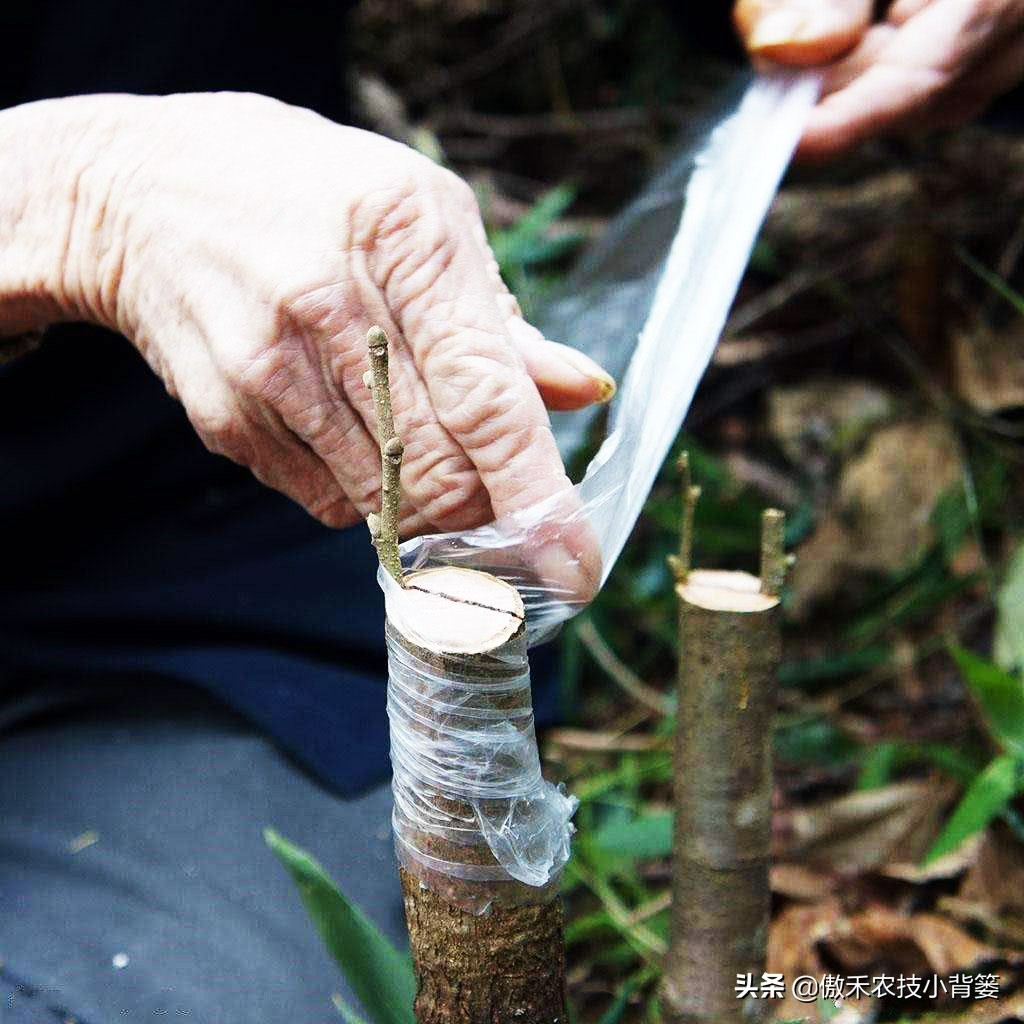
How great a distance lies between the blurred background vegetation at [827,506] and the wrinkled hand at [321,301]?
51 centimetres

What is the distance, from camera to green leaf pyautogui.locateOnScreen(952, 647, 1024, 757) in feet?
3.54

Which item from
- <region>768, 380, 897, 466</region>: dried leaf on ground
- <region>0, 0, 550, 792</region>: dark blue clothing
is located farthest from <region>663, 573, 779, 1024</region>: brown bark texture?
<region>768, 380, 897, 466</region>: dried leaf on ground

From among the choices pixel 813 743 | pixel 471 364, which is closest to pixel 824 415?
pixel 813 743

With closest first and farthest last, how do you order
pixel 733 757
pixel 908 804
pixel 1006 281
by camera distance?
pixel 733 757 → pixel 908 804 → pixel 1006 281

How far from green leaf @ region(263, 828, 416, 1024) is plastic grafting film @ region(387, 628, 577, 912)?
0.06 meters

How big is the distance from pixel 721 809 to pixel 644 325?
1.51 feet

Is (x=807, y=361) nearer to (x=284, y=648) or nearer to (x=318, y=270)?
(x=284, y=648)

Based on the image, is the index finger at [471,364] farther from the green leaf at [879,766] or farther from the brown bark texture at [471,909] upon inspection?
the green leaf at [879,766]

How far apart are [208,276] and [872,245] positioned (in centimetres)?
153

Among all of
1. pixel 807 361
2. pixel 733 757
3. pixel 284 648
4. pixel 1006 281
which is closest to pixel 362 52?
pixel 807 361

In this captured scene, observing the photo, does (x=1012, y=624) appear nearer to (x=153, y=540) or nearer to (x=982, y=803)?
(x=982, y=803)

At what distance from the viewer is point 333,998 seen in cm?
92

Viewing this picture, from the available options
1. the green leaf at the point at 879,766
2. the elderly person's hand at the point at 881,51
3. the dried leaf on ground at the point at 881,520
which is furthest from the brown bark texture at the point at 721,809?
the dried leaf on ground at the point at 881,520

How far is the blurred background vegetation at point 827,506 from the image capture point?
47.2 inches
